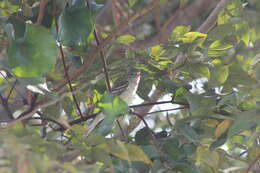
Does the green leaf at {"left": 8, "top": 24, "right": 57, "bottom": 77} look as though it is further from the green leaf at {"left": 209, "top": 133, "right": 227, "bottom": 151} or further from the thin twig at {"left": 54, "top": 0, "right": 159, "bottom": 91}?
the green leaf at {"left": 209, "top": 133, "right": 227, "bottom": 151}

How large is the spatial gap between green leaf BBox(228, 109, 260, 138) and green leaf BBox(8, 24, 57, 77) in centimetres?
25

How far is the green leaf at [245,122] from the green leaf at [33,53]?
249 millimetres

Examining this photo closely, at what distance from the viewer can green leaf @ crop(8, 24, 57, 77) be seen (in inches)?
25.2

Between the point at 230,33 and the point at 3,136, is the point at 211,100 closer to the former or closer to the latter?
→ the point at 230,33

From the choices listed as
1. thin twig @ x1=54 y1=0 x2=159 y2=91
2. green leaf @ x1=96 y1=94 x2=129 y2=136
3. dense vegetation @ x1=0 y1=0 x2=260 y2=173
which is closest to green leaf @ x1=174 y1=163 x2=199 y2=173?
dense vegetation @ x1=0 y1=0 x2=260 y2=173

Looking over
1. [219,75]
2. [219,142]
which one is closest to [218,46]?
[219,75]

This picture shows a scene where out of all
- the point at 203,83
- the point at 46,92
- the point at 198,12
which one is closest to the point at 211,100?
the point at 203,83

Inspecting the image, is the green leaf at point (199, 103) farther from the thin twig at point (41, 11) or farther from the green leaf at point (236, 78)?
the thin twig at point (41, 11)

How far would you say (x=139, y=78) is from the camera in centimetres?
80

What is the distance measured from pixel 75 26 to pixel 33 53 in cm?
8

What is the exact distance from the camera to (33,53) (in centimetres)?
65

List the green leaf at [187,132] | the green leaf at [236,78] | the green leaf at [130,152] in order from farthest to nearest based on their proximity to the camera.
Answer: the green leaf at [236,78] → the green leaf at [187,132] → the green leaf at [130,152]

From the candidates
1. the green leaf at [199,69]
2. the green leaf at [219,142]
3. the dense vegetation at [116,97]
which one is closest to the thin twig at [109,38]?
the dense vegetation at [116,97]

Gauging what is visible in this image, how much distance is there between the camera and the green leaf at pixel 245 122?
0.67 metres
